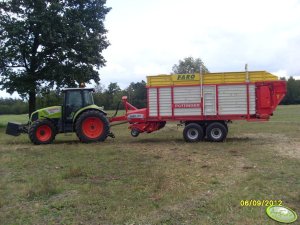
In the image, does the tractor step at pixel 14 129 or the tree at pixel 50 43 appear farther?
the tree at pixel 50 43

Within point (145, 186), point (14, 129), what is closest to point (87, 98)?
point (14, 129)

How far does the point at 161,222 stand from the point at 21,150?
963cm

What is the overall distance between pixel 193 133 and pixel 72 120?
4986mm

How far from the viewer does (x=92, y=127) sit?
16.5 m

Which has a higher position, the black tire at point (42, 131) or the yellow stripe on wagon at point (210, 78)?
the yellow stripe on wagon at point (210, 78)

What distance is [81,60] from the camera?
30.3 meters

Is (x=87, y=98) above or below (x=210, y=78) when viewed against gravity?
below

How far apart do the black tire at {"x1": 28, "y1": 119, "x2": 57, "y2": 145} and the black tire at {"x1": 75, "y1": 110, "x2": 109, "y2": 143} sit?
3.61ft

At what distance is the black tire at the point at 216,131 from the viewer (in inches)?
635

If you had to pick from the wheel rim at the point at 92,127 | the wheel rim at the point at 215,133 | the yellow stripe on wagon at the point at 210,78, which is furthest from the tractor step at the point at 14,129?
the wheel rim at the point at 215,133

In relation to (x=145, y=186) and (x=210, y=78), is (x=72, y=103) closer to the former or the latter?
(x=210, y=78)

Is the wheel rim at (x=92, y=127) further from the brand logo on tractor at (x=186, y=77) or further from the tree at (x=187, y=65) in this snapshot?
the tree at (x=187, y=65)

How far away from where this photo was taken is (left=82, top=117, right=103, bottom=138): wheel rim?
16.3 meters
